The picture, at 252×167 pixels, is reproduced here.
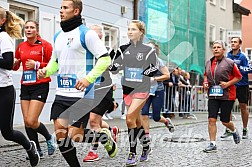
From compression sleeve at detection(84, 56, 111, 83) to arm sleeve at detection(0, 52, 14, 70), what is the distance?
1.31 m

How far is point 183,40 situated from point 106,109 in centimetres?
1931

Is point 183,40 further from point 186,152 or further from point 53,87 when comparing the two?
point 186,152

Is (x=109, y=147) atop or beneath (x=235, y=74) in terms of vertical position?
beneath

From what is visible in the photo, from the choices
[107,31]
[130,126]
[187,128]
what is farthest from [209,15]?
[130,126]

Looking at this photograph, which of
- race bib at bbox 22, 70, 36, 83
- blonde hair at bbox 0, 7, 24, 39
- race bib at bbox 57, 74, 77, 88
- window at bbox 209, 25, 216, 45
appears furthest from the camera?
window at bbox 209, 25, 216, 45

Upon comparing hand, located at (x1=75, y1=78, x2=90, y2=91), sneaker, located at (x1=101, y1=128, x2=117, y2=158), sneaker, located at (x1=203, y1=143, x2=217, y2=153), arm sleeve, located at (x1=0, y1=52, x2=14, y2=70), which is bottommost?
sneaker, located at (x1=203, y1=143, x2=217, y2=153)

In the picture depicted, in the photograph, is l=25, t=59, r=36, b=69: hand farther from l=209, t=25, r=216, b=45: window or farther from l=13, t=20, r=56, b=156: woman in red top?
l=209, t=25, r=216, b=45: window

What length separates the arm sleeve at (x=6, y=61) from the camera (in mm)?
5973

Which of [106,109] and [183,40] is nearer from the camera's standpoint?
[106,109]

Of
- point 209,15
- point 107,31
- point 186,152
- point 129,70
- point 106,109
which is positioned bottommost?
point 186,152

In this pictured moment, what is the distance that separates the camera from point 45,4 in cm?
1394

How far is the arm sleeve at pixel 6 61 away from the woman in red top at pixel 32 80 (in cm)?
88

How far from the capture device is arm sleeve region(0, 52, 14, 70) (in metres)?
5.97

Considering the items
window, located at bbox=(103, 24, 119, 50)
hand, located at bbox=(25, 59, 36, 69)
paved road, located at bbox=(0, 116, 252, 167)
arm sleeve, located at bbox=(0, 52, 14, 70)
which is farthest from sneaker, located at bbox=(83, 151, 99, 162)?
window, located at bbox=(103, 24, 119, 50)
